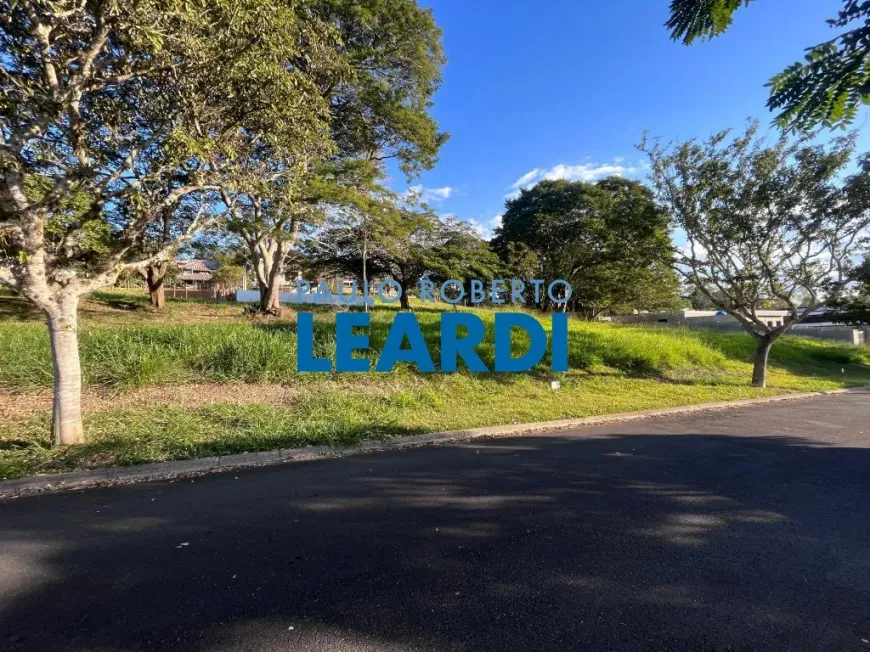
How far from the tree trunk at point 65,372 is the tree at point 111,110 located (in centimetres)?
1

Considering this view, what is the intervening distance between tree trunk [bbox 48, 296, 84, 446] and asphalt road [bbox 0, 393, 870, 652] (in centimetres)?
128

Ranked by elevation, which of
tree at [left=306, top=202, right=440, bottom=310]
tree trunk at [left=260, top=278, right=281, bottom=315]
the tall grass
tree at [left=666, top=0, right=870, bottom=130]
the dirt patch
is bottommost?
the dirt patch

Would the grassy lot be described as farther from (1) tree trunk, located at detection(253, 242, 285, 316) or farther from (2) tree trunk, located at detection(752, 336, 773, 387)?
(1) tree trunk, located at detection(253, 242, 285, 316)

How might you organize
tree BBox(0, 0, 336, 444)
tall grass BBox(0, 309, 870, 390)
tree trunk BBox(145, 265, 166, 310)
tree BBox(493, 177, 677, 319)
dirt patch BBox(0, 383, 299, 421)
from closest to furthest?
tree BBox(0, 0, 336, 444)
dirt patch BBox(0, 383, 299, 421)
tall grass BBox(0, 309, 870, 390)
tree trunk BBox(145, 265, 166, 310)
tree BBox(493, 177, 677, 319)

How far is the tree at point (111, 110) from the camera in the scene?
4.09 m

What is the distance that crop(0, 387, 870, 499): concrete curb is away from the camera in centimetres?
384

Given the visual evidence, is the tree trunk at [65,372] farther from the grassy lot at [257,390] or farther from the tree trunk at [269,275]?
the tree trunk at [269,275]

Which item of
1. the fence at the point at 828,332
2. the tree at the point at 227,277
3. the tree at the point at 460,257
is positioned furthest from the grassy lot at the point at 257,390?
the tree at the point at 227,277

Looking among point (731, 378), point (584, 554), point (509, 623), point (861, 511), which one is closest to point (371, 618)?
point (509, 623)

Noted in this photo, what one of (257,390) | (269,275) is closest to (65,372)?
(257,390)

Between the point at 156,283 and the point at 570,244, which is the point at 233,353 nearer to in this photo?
the point at 156,283

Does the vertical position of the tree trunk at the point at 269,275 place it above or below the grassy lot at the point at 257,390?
above

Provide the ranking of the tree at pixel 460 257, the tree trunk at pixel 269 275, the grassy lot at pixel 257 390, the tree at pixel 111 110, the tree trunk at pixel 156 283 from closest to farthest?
the tree at pixel 111 110 < the grassy lot at pixel 257 390 < the tree trunk at pixel 156 283 < the tree trunk at pixel 269 275 < the tree at pixel 460 257

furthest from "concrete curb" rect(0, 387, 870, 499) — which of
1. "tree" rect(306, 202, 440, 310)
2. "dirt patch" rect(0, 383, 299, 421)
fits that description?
"tree" rect(306, 202, 440, 310)
